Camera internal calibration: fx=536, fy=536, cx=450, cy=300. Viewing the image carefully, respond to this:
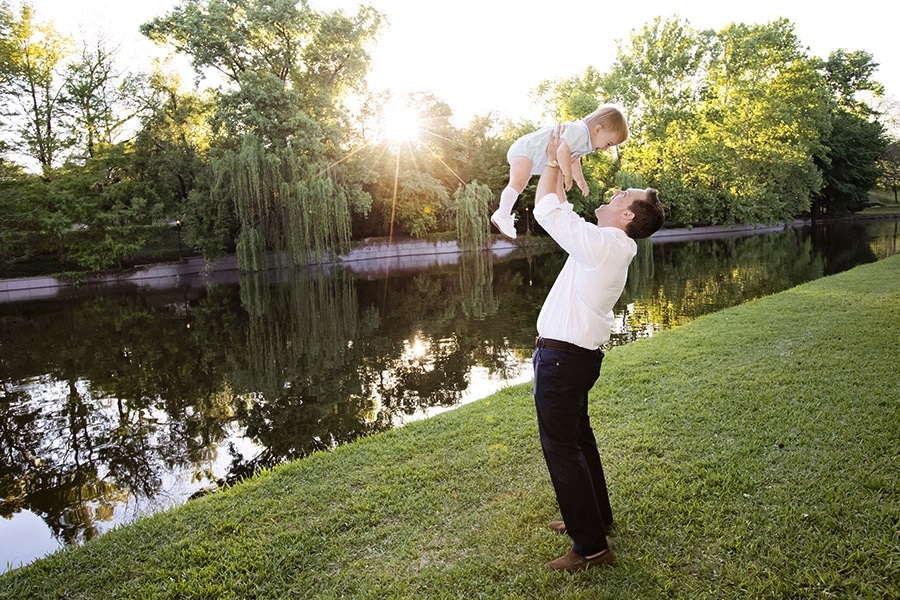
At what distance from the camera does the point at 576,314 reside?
2195 mm

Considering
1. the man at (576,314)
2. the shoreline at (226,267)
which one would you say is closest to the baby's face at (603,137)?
the man at (576,314)

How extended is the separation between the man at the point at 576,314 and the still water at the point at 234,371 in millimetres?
3526

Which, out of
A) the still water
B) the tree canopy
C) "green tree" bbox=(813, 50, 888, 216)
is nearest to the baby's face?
the still water

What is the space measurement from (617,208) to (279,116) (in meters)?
26.6

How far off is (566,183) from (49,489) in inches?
212

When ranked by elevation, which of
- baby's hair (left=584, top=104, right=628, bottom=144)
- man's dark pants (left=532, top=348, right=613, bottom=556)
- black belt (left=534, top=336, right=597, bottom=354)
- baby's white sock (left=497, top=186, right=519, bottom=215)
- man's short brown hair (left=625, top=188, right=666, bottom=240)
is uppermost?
baby's hair (left=584, top=104, right=628, bottom=144)

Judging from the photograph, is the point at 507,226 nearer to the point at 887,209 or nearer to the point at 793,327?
the point at 793,327

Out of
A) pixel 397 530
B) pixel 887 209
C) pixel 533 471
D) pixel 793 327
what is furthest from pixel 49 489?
pixel 887 209

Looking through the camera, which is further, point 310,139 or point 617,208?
point 310,139

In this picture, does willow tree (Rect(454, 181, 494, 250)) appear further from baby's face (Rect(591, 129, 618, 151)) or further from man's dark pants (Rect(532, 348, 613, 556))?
man's dark pants (Rect(532, 348, 613, 556))

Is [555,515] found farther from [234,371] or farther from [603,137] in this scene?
[234,371]

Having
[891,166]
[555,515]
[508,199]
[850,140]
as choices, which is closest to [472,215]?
[555,515]

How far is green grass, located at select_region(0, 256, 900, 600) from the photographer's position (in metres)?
2.38

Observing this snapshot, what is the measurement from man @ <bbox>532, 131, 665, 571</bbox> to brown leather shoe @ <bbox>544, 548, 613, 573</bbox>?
0.47ft
